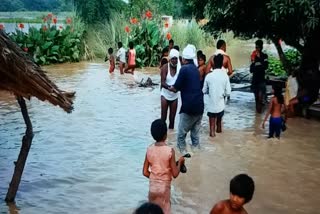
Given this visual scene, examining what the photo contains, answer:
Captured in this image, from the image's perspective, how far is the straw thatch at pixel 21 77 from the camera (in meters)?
5.98

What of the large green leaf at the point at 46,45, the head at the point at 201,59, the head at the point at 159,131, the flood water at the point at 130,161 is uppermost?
the head at the point at 159,131

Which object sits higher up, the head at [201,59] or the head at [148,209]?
the head at [148,209]

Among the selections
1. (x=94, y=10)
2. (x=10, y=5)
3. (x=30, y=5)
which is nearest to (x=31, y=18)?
(x=94, y=10)

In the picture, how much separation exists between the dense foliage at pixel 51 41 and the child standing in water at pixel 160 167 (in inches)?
673

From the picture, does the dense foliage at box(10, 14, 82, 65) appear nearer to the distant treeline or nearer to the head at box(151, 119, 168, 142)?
the head at box(151, 119, 168, 142)

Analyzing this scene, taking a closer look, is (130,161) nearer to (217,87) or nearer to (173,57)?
(173,57)

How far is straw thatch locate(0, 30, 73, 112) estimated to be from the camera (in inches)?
235

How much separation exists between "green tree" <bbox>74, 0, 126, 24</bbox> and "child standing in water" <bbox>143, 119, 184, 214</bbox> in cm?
2277

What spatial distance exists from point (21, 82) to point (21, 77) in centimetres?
10

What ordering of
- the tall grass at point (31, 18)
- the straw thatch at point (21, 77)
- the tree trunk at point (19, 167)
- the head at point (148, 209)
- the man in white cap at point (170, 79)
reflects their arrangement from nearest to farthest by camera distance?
the head at point (148, 209) < the straw thatch at point (21, 77) < the tree trunk at point (19, 167) < the man in white cap at point (170, 79) < the tall grass at point (31, 18)

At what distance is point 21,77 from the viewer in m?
6.18

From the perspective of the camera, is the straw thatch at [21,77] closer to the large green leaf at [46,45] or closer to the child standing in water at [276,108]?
the child standing in water at [276,108]

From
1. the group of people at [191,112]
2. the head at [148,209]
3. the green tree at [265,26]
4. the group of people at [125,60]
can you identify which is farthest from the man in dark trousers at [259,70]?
the head at [148,209]

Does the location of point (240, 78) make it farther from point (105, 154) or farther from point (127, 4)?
point (127, 4)
